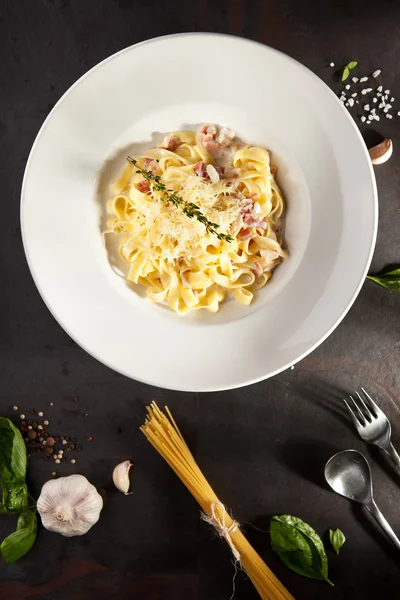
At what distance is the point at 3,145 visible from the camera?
9.96ft

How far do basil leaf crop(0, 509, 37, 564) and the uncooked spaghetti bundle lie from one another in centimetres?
75

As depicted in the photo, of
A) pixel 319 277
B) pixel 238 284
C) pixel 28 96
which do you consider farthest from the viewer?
pixel 28 96

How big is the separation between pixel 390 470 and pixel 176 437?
1091mm

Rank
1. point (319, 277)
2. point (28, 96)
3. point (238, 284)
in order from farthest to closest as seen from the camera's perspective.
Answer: point (28, 96) → point (238, 284) → point (319, 277)

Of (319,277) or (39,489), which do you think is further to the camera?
(39,489)

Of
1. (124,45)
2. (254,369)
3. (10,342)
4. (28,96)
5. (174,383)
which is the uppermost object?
(124,45)

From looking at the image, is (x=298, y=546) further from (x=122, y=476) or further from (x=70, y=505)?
(x=70, y=505)

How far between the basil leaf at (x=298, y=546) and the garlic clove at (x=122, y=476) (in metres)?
0.77

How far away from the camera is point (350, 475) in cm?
288

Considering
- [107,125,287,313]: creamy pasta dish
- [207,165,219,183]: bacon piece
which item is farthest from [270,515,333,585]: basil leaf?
[207,165,219,183]: bacon piece

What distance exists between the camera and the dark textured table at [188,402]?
2.90 metres

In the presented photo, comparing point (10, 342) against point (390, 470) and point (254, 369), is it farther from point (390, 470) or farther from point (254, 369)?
point (390, 470)

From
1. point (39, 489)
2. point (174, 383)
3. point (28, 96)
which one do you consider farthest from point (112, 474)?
point (28, 96)

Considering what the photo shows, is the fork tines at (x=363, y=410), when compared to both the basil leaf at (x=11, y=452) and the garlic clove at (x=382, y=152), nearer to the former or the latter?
the garlic clove at (x=382, y=152)
